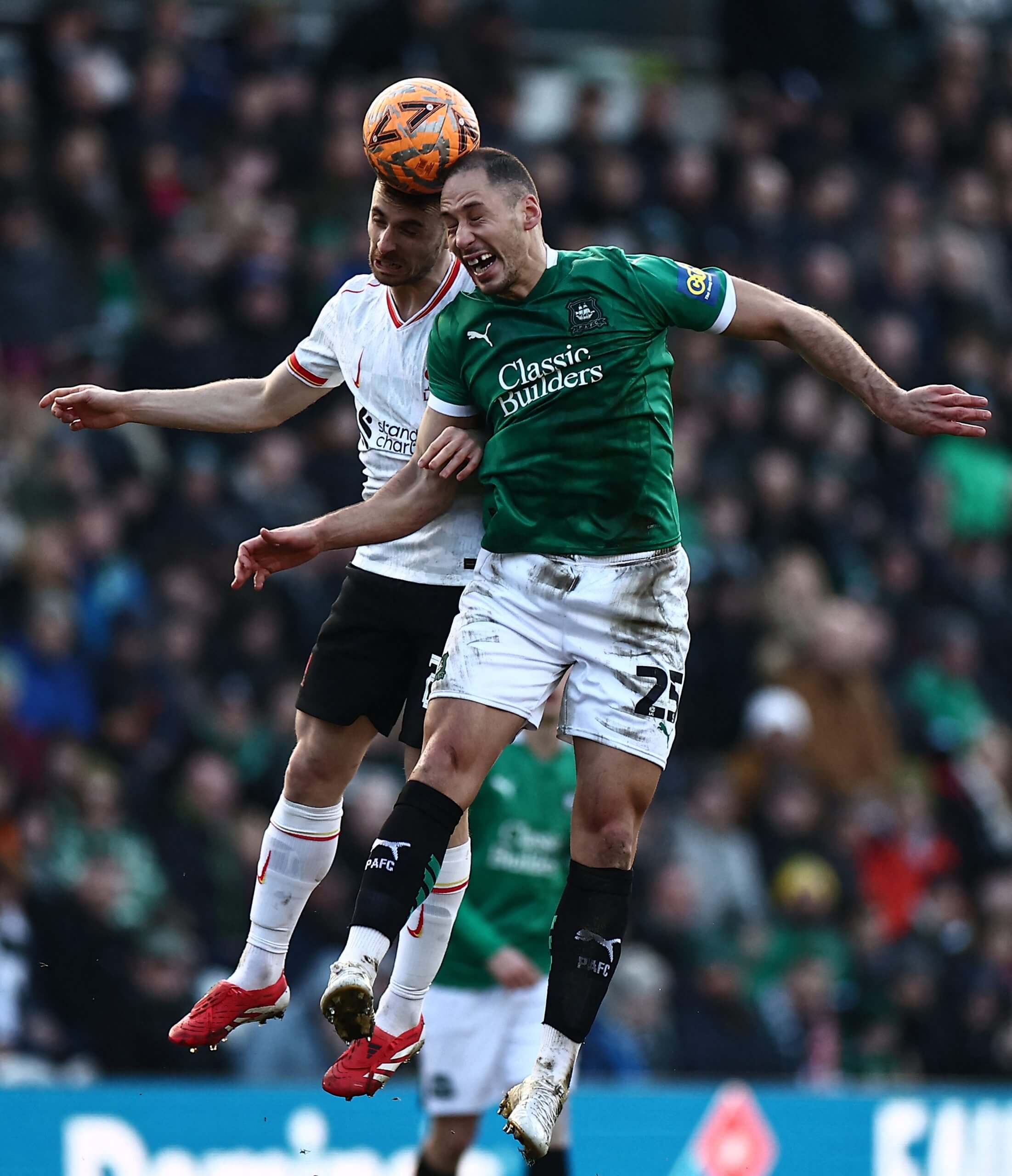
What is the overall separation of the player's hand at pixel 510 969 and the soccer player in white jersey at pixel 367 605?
6.55 feet

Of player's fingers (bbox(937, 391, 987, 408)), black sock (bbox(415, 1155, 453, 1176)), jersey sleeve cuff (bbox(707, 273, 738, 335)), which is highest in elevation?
jersey sleeve cuff (bbox(707, 273, 738, 335))

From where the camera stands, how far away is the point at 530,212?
6184 mm

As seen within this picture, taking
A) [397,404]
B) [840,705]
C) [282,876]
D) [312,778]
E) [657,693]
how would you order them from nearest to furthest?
[657,693], [397,404], [312,778], [282,876], [840,705]

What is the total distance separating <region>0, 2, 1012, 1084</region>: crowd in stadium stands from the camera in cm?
1082

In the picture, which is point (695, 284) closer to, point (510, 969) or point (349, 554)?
point (510, 969)

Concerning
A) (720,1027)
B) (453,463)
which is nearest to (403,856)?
(453,463)

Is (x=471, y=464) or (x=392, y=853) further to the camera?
(x=471, y=464)

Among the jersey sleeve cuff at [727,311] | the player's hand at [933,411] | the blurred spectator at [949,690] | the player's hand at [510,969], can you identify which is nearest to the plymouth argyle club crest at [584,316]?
the jersey sleeve cuff at [727,311]

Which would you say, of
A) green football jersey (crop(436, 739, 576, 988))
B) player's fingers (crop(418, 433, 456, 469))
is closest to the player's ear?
player's fingers (crop(418, 433, 456, 469))

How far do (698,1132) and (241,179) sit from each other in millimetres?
6538

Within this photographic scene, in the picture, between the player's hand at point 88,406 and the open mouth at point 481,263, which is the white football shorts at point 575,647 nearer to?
the open mouth at point 481,263

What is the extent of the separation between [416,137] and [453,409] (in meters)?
0.84

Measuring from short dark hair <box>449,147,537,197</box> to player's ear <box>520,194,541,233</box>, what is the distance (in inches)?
0.6

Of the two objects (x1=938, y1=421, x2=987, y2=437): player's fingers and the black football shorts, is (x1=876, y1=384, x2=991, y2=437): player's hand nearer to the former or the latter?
(x1=938, y1=421, x2=987, y2=437): player's fingers
